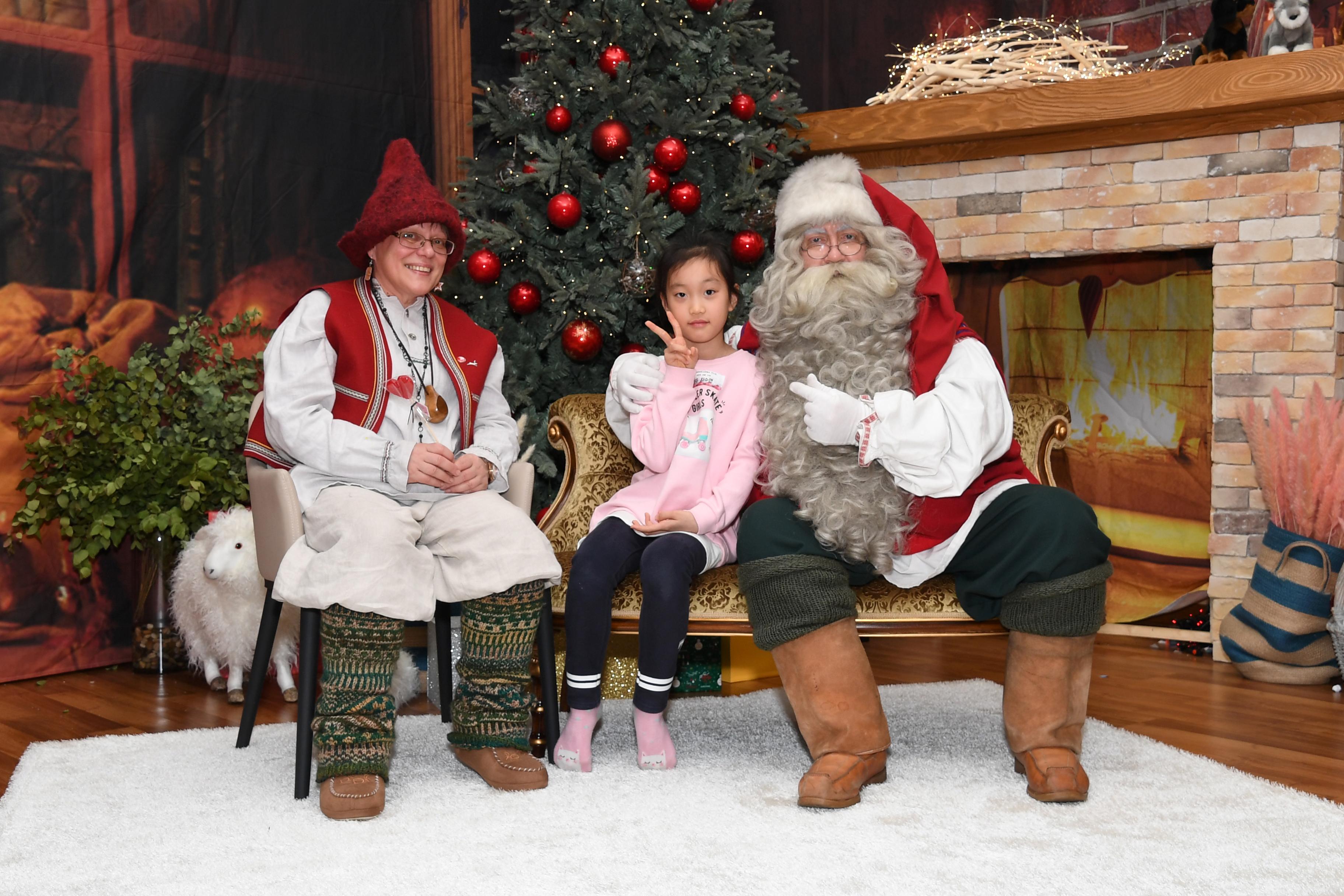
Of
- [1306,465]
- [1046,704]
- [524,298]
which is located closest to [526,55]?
[524,298]

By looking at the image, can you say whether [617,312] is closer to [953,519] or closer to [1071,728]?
[953,519]

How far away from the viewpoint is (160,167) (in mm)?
3947

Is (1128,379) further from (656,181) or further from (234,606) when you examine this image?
(234,606)

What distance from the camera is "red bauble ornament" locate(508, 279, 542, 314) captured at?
3684 mm

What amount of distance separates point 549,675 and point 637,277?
4.53ft

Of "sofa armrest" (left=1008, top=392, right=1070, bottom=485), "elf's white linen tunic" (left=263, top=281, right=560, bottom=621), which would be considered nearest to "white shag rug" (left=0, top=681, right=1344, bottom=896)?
"elf's white linen tunic" (left=263, top=281, right=560, bottom=621)

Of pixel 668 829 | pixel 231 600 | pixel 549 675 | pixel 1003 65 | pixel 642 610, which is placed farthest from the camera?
pixel 1003 65

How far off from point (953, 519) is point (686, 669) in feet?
4.05

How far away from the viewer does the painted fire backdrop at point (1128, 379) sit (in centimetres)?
427

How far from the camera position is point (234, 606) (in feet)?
11.3

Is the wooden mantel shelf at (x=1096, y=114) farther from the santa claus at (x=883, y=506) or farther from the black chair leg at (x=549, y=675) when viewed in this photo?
the black chair leg at (x=549, y=675)

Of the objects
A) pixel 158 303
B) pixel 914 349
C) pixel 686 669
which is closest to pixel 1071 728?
pixel 914 349

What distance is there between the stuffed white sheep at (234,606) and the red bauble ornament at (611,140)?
5.09 ft

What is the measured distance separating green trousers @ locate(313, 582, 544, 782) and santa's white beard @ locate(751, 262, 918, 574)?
2.11 ft
